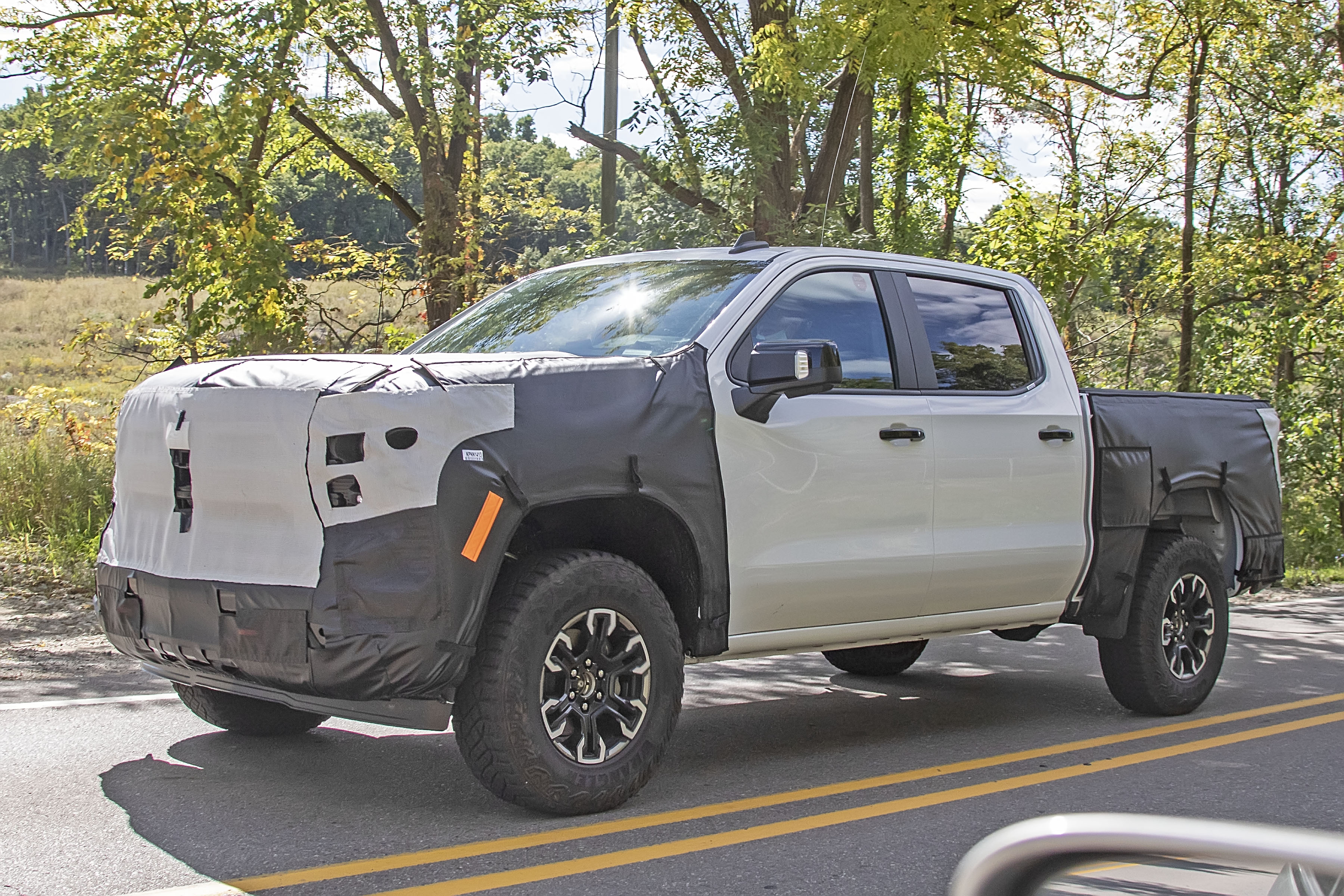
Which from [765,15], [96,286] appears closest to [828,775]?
[765,15]

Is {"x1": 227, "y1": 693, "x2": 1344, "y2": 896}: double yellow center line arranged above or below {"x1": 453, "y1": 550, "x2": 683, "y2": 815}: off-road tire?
below

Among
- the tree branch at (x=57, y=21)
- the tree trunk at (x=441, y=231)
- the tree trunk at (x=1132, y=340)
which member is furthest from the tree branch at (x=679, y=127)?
the tree trunk at (x=1132, y=340)

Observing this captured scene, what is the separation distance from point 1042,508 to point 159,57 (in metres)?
8.92

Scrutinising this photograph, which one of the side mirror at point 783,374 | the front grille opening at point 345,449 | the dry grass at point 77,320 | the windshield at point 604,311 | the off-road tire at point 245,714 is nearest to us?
the front grille opening at point 345,449

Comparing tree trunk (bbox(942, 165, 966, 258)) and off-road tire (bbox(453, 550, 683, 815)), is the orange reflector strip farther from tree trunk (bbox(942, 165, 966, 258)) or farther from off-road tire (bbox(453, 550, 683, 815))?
tree trunk (bbox(942, 165, 966, 258))

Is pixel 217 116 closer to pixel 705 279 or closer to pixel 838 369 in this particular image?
pixel 705 279

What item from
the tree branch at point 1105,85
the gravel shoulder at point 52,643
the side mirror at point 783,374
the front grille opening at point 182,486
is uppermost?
the tree branch at point 1105,85

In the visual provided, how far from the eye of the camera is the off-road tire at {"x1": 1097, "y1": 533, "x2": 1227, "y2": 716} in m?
6.82

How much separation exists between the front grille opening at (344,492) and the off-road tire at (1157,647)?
4.21 m

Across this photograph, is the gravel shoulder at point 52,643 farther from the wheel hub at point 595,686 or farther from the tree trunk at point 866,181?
the tree trunk at point 866,181

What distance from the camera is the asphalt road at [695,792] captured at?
13.4 feet

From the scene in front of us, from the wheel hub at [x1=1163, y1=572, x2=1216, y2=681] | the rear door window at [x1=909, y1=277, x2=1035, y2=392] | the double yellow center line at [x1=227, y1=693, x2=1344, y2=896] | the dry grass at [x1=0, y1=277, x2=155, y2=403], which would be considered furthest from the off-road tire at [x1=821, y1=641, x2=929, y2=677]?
the dry grass at [x1=0, y1=277, x2=155, y2=403]

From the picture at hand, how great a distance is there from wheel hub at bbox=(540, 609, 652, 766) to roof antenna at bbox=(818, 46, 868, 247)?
27.7 ft

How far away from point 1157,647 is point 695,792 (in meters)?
2.92
